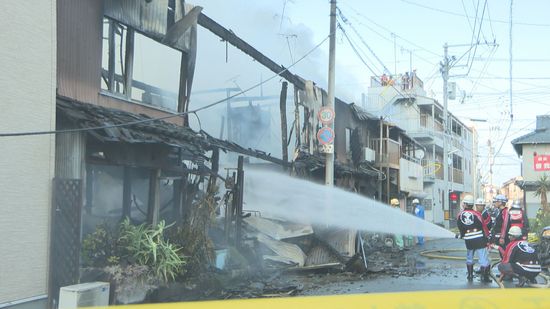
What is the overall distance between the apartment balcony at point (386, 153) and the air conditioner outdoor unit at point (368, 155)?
14.5 inches

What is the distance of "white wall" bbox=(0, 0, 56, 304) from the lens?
5984 mm

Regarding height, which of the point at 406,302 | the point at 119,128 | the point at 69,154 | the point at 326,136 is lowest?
the point at 406,302

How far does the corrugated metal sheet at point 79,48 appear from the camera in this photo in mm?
7586

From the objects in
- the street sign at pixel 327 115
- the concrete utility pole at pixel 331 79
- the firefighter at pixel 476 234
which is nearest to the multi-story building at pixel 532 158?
the concrete utility pole at pixel 331 79

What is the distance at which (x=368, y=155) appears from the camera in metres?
22.1

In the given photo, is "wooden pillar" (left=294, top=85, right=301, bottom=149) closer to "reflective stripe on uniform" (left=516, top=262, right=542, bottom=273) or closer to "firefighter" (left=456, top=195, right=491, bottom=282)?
"firefighter" (left=456, top=195, right=491, bottom=282)

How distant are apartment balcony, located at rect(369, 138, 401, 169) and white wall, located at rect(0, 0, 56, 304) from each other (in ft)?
60.0

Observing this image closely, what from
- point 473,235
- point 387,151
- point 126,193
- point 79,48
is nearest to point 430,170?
point 387,151

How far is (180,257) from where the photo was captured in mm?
7793

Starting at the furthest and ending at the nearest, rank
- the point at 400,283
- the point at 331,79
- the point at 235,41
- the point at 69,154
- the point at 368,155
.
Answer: the point at 368,155 → the point at 331,79 → the point at 235,41 → the point at 400,283 → the point at 69,154

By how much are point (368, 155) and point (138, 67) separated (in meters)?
14.0

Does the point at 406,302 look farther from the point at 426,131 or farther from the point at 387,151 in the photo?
the point at 426,131

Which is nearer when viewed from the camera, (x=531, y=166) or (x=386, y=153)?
(x=386, y=153)

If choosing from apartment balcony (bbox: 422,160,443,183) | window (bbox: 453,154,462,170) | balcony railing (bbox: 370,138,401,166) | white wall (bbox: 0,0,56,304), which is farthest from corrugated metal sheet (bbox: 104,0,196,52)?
window (bbox: 453,154,462,170)
